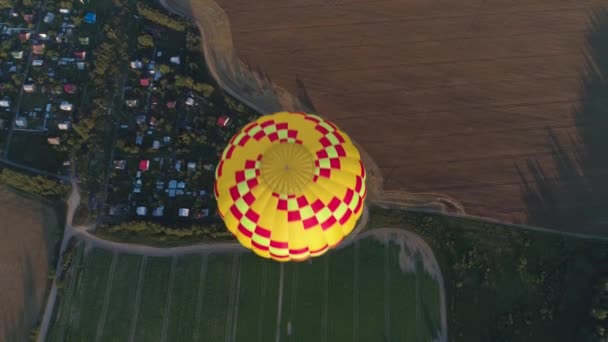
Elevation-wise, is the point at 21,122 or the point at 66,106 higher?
Result: the point at 66,106

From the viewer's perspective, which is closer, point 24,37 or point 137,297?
point 137,297

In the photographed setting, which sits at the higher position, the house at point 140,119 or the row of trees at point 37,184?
the house at point 140,119

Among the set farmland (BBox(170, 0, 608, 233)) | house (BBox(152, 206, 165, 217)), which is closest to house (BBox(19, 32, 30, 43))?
farmland (BBox(170, 0, 608, 233))

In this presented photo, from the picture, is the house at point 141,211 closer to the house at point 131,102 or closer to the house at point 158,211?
the house at point 158,211

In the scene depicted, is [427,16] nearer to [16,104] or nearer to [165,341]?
[165,341]

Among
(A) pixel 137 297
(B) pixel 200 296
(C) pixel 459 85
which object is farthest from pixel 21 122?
(C) pixel 459 85

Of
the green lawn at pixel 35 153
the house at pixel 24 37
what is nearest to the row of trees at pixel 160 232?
the green lawn at pixel 35 153

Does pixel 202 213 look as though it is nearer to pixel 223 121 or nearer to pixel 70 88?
pixel 223 121

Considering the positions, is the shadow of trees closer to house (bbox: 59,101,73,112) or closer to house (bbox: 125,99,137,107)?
house (bbox: 125,99,137,107)
